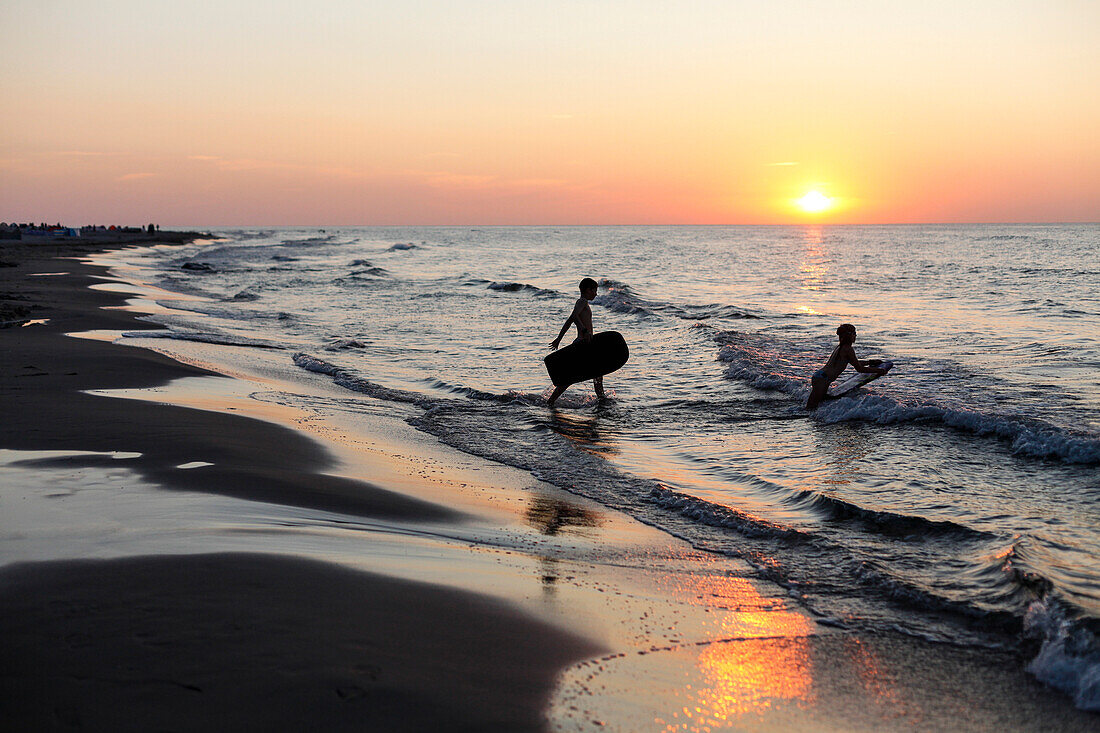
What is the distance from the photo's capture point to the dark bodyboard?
11977 mm

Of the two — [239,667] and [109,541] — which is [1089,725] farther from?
[109,541]

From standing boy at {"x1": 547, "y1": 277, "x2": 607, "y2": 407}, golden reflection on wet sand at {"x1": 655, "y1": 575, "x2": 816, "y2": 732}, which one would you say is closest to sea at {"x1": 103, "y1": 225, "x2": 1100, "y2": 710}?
standing boy at {"x1": 547, "y1": 277, "x2": 607, "y2": 407}

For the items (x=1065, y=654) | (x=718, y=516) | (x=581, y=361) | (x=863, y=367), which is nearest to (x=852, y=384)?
(x=863, y=367)

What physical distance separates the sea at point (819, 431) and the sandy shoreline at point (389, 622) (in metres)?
0.54

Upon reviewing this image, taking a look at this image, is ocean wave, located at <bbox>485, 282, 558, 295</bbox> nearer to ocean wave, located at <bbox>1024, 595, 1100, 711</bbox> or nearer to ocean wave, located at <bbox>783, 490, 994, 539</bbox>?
ocean wave, located at <bbox>783, 490, 994, 539</bbox>

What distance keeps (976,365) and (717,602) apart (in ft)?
40.9

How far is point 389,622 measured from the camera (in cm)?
390

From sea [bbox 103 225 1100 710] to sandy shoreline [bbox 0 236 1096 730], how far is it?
54 centimetres

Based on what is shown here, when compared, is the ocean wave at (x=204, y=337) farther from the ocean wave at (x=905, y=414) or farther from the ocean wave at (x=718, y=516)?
the ocean wave at (x=718, y=516)

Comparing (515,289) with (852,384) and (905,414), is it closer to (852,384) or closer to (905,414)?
(852,384)

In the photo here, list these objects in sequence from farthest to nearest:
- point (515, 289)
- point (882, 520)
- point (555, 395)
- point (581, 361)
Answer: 1. point (515, 289)
2. point (581, 361)
3. point (555, 395)
4. point (882, 520)

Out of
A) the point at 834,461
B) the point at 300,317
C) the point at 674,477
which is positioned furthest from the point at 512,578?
the point at 300,317

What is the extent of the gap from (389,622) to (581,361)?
8377 millimetres

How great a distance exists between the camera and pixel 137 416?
26.6 feet
